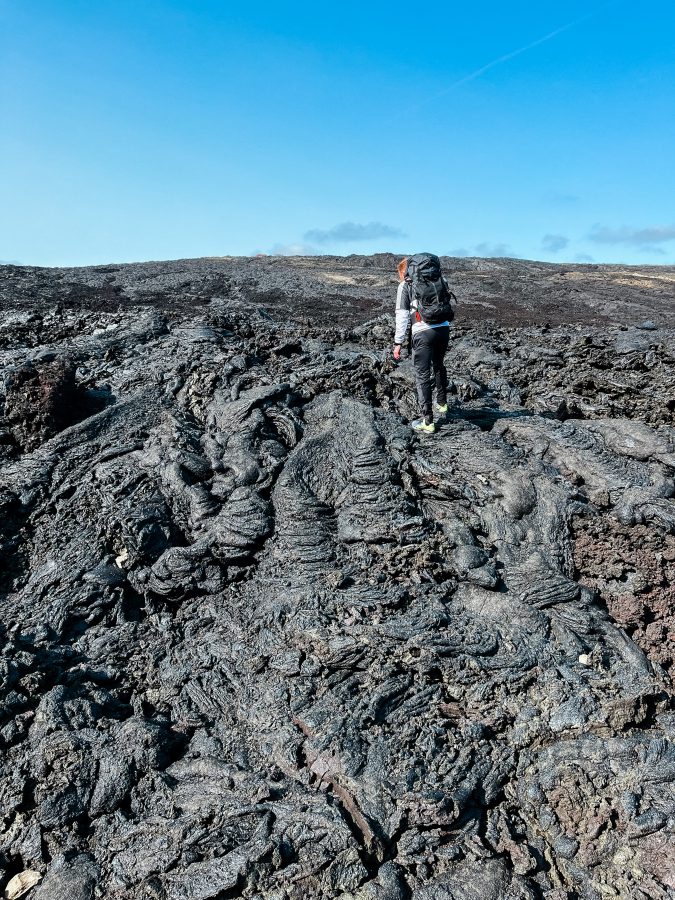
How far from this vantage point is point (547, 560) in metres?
6.35

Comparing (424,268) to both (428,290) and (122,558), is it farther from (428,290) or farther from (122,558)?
(122,558)

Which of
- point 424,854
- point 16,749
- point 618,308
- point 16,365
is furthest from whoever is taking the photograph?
point 618,308

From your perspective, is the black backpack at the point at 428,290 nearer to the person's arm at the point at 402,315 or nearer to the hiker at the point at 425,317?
the hiker at the point at 425,317

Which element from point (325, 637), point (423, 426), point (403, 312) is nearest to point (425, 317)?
point (403, 312)

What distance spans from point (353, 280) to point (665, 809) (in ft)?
123

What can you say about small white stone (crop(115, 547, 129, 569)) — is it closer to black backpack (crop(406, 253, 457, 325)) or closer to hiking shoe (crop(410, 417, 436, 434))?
hiking shoe (crop(410, 417, 436, 434))

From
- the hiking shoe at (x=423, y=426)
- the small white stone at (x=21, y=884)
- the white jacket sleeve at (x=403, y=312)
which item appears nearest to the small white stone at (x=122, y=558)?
the small white stone at (x=21, y=884)

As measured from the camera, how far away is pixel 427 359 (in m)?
7.70

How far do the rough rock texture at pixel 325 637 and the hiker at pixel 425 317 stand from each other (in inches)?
22.3

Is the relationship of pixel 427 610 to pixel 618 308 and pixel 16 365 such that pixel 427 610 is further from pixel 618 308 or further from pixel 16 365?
pixel 618 308

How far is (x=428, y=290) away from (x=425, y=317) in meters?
0.32

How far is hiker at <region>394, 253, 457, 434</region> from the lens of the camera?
7.41 meters

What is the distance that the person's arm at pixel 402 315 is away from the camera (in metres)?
7.55

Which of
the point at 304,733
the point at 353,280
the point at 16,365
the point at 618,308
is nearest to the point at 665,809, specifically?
the point at 304,733
